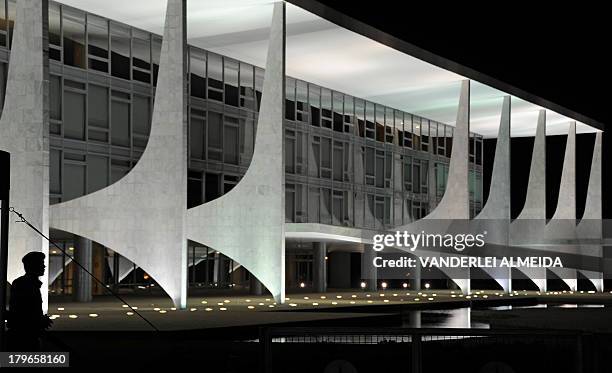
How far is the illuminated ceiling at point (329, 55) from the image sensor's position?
33281 mm

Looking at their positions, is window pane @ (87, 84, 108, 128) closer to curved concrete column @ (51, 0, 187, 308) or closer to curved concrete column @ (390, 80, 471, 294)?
curved concrete column @ (51, 0, 187, 308)

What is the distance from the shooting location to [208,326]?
19.6 metres

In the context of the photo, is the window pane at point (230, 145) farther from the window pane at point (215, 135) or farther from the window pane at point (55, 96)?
the window pane at point (55, 96)

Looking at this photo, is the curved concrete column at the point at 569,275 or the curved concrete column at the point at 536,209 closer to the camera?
the curved concrete column at the point at 536,209

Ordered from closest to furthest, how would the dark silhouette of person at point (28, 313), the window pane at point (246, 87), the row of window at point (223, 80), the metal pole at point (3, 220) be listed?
the metal pole at point (3, 220)
the dark silhouette of person at point (28, 313)
the row of window at point (223, 80)
the window pane at point (246, 87)

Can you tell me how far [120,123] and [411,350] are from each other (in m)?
28.5

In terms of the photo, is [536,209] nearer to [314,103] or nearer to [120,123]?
[314,103]

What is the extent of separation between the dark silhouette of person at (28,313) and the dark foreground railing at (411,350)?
5.83 feet

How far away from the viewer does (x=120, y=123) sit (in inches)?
1419

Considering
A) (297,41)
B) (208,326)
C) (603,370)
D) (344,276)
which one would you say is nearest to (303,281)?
(344,276)

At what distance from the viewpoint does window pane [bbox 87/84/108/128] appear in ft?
114

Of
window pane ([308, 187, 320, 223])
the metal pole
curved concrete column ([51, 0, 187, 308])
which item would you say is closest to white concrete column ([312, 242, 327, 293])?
window pane ([308, 187, 320, 223])

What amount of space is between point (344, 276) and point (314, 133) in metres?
12.4

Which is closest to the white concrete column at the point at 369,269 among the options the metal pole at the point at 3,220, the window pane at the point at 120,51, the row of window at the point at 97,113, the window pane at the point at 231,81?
the window pane at the point at 231,81
